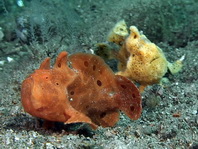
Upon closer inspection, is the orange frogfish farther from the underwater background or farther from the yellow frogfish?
the yellow frogfish

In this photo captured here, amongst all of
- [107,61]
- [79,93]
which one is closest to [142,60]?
[107,61]

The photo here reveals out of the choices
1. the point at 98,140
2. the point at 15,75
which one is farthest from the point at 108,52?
the point at 98,140

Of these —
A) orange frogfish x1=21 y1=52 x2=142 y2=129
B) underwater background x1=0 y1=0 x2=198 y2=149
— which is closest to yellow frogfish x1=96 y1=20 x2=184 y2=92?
underwater background x1=0 y1=0 x2=198 y2=149

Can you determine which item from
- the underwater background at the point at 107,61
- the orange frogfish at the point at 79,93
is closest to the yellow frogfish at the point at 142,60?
the underwater background at the point at 107,61

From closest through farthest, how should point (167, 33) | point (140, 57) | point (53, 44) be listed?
1. point (140, 57)
2. point (53, 44)
3. point (167, 33)

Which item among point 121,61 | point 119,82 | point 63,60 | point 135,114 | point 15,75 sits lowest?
point 15,75

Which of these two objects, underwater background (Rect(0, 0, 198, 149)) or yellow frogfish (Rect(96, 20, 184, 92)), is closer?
underwater background (Rect(0, 0, 198, 149))

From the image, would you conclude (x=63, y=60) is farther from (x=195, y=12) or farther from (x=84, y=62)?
(x=195, y=12)
